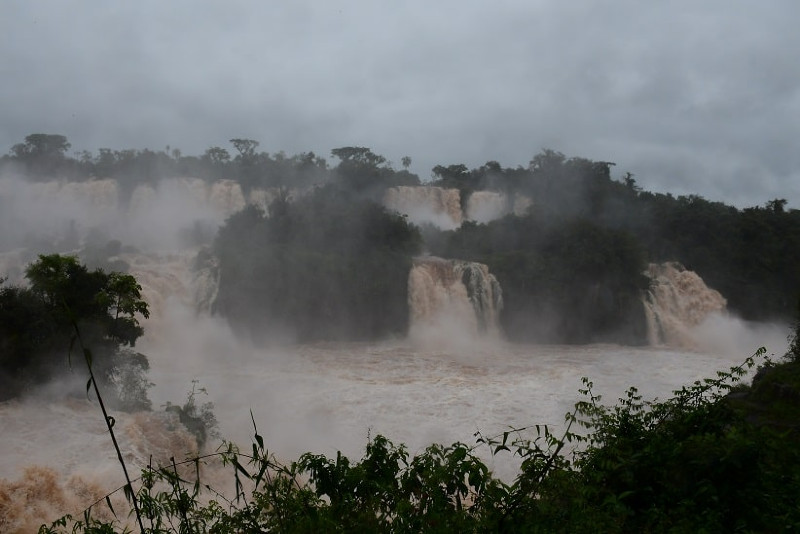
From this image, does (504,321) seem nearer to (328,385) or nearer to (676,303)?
(676,303)

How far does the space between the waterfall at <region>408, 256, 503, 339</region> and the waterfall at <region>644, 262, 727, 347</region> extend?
8.32 metres

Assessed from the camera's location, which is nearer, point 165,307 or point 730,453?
point 730,453

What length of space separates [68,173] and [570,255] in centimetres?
3740

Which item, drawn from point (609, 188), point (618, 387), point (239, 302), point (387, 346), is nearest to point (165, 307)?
point (239, 302)

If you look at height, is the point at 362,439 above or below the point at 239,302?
below

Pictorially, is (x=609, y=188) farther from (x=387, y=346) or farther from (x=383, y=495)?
(x=383, y=495)

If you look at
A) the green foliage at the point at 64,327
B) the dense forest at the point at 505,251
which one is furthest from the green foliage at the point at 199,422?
the dense forest at the point at 505,251

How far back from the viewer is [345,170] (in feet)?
143

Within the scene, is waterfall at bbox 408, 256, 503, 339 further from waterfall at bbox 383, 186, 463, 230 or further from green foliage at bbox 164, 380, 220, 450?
green foliage at bbox 164, 380, 220, 450

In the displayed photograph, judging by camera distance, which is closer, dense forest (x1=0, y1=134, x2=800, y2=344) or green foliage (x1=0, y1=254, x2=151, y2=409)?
green foliage (x1=0, y1=254, x2=151, y2=409)

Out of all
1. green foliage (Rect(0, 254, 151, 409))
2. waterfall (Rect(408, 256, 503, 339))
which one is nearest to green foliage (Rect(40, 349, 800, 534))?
green foliage (Rect(0, 254, 151, 409))

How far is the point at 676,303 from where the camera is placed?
30688mm

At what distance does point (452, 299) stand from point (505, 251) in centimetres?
674

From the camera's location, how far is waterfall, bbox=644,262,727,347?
29.0 m
